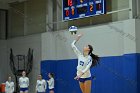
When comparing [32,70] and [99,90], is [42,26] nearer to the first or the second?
[32,70]

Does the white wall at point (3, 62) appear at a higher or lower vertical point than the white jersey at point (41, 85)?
higher

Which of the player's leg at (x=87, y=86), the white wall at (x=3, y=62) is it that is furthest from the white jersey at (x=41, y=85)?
the player's leg at (x=87, y=86)

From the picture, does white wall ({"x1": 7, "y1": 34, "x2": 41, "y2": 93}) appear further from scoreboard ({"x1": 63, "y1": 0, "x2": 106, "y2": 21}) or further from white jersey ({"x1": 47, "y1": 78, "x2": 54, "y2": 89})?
scoreboard ({"x1": 63, "y1": 0, "x2": 106, "y2": 21})

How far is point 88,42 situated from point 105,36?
151 centimetres

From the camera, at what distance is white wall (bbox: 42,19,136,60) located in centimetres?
1703

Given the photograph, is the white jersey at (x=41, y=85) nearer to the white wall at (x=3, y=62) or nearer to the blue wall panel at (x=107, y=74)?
the blue wall panel at (x=107, y=74)

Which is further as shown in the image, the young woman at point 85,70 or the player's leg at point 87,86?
the young woman at point 85,70

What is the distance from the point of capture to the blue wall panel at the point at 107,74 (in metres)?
16.6

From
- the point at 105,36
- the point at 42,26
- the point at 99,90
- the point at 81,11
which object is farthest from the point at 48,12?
the point at 99,90

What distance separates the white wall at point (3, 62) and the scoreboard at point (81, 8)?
8.68 metres

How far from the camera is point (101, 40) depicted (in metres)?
19.0

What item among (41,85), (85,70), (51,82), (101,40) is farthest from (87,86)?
(41,85)

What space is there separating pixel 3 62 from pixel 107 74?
11.8 meters

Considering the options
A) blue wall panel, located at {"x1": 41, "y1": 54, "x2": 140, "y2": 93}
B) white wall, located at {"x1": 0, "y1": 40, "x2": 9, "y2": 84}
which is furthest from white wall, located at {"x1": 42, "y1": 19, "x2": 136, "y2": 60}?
white wall, located at {"x1": 0, "y1": 40, "x2": 9, "y2": 84}
